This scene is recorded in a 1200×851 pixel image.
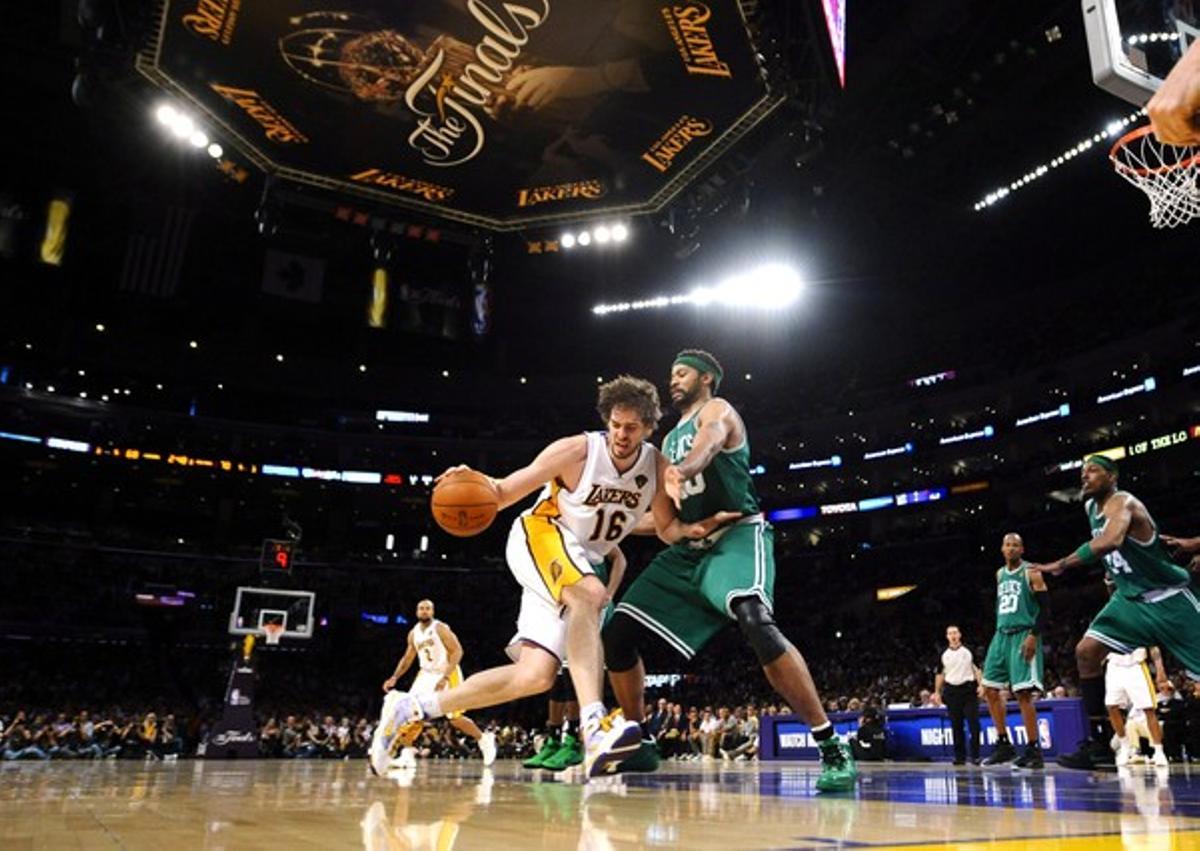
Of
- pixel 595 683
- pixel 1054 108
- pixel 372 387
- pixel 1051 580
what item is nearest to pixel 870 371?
pixel 1051 580

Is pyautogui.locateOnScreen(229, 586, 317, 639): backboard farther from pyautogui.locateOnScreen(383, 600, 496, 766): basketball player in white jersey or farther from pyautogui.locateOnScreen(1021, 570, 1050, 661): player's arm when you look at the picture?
pyautogui.locateOnScreen(1021, 570, 1050, 661): player's arm

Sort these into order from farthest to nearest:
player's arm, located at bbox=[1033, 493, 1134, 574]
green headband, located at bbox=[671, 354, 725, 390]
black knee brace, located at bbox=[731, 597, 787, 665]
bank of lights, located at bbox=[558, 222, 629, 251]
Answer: bank of lights, located at bbox=[558, 222, 629, 251] → player's arm, located at bbox=[1033, 493, 1134, 574] → green headband, located at bbox=[671, 354, 725, 390] → black knee brace, located at bbox=[731, 597, 787, 665]

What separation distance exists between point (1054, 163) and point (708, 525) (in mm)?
21201

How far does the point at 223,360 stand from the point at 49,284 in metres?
6.37

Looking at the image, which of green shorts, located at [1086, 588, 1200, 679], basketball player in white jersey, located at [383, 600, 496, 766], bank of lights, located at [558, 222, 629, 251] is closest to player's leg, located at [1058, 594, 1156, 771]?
green shorts, located at [1086, 588, 1200, 679]

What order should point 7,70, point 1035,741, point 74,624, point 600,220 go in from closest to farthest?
point 1035,741, point 600,220, point 7,70, point 74,624

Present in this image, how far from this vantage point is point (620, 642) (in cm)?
455

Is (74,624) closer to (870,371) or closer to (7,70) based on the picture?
(7,70)

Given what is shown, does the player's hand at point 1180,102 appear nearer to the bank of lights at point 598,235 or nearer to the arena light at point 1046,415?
the bank of lights at point 598,235

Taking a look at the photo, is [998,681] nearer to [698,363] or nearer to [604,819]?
[698,363]

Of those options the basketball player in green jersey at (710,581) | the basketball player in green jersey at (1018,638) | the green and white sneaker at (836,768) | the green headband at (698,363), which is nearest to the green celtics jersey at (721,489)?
the basketball player in green jersey at (710,581)

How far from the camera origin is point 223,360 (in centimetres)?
3381

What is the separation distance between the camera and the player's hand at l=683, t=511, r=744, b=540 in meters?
4.22

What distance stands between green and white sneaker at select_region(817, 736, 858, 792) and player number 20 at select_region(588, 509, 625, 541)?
1.34 meters
